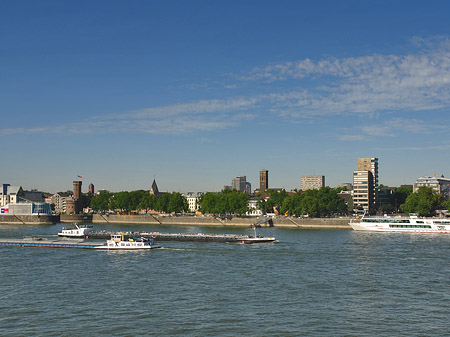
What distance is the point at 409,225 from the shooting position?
4717 inches

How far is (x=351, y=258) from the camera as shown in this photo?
212ft

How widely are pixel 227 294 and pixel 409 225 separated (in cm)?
8977

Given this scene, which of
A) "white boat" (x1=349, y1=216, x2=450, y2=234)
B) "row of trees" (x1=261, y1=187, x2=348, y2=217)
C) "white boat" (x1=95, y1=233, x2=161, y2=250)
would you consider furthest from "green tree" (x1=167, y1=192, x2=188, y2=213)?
"white boat" (x1=95, y1=233, x2=161, y2=250)

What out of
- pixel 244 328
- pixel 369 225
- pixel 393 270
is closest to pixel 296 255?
pixel 393 270

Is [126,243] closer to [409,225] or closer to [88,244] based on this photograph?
[88,244]

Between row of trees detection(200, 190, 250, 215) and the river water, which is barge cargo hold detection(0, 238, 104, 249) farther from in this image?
row of trees detection(200, 190, 250, 215)

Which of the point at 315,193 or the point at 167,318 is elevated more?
the point at 315,193

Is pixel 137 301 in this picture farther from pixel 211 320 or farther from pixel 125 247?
pixel 125 247

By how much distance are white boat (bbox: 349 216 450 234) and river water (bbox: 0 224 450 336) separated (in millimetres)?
51465

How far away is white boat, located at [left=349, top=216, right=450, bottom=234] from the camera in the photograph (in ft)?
387

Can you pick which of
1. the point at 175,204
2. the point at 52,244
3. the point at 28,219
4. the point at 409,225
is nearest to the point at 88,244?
the point at 52,244

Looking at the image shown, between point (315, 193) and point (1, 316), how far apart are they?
140456mm

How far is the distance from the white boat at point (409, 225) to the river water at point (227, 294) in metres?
51.5

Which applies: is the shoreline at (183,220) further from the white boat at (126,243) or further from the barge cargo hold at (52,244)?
the barge cargo hold at (52,244)
